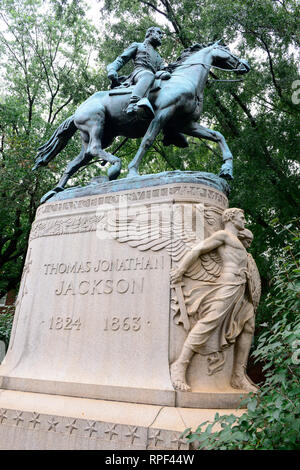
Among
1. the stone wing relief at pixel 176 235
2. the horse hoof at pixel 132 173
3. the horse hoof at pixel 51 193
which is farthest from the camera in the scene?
the horse hoof at pixel 51 193

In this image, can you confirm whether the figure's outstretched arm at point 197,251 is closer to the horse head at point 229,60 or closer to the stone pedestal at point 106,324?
the stone pedestal at point 106,324

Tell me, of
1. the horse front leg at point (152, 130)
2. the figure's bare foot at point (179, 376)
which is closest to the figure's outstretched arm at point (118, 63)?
the horse front leg at point (152, 130)

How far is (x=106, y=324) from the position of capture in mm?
5215

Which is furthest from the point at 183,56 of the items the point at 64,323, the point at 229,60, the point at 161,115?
the point at 64,323

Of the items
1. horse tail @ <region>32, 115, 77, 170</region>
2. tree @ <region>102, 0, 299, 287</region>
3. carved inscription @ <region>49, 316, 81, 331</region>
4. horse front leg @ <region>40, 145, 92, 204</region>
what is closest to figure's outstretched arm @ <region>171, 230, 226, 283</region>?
carved inscription @ <region>49, 316, 81, 331</region>

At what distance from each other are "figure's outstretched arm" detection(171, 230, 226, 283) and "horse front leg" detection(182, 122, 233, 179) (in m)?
1.67

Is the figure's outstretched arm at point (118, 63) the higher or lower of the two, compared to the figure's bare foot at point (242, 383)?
higher

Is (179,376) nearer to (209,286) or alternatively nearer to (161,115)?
(209,286)

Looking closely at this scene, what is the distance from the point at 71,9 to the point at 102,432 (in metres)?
14.8

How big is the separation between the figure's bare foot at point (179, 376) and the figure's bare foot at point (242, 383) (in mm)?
756

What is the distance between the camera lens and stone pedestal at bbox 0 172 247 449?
432 cm

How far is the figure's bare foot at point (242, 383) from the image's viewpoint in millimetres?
4801

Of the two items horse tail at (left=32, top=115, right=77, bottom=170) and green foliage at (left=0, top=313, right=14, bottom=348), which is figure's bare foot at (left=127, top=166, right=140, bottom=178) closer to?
horse tail at (left=32, top=115, right=77, bottom=170)

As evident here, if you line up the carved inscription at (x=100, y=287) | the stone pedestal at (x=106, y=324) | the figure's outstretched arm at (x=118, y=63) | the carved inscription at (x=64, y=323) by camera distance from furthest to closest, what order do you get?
1. the figure's outstretched arm at (x=118, y=63)
2. the carved inscription at (x=64, y=323)
3. the carved inscription at (x=100, y=287)
4. the stone pedestal at (x=106, y=324)
